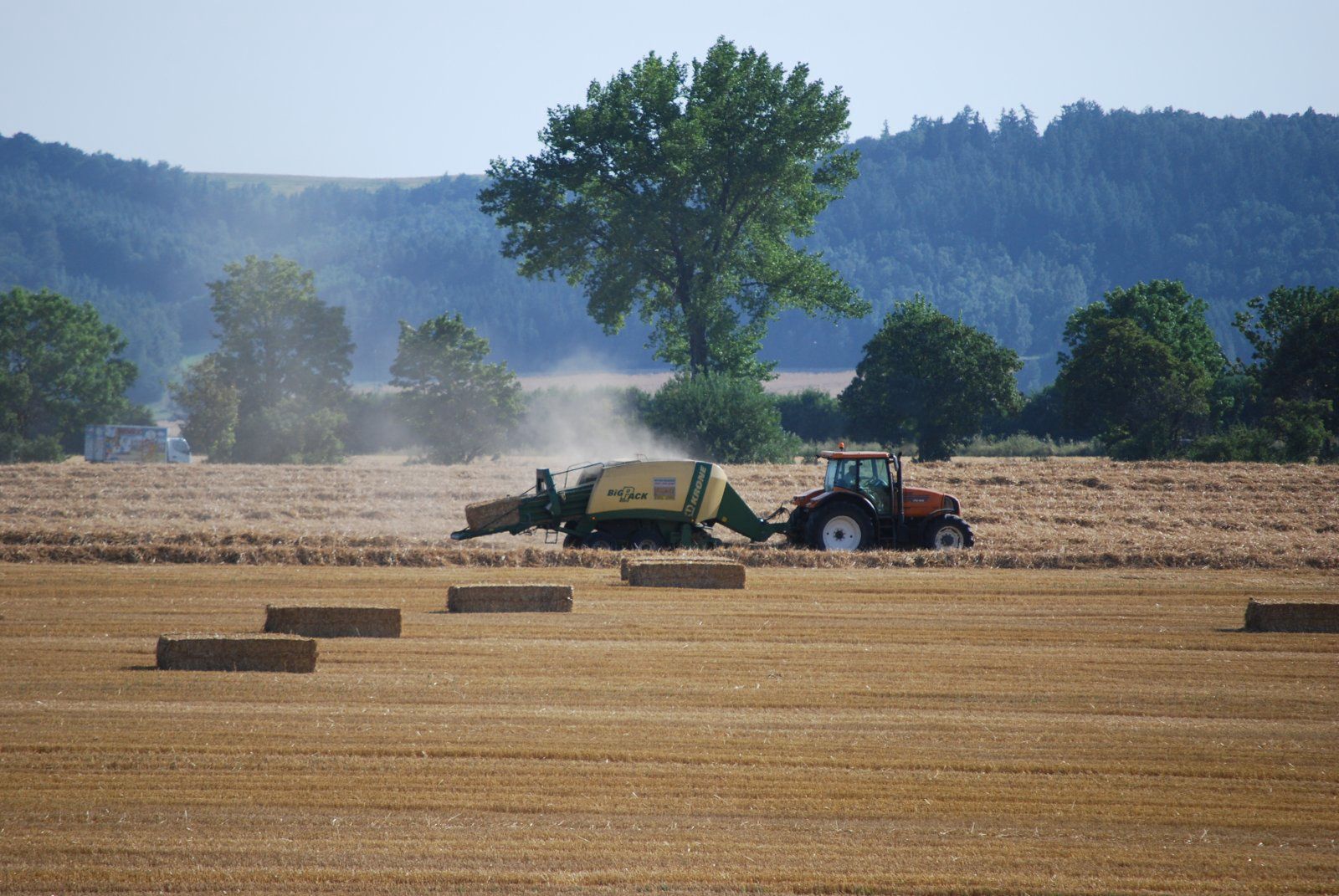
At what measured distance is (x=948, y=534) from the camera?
72.1 ft

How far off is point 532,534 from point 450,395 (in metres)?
51.4

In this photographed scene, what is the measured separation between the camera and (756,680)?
38.2 feet

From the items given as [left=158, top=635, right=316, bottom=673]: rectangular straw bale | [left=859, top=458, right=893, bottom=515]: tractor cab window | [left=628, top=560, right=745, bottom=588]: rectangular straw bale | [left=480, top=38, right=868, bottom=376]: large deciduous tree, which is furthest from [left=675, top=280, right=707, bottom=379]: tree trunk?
[left=158, top=635, right=316, bottom=673]: rectangular straw bale

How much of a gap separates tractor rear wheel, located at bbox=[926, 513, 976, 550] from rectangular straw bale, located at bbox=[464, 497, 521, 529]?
6.94 meters

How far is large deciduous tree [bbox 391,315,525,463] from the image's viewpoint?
74.2m

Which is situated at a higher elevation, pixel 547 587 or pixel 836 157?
pixel 836 157

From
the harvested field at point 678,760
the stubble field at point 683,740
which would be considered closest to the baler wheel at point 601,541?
the stubble field at point 683,740

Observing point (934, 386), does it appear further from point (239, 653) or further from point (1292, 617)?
point (239, 653)

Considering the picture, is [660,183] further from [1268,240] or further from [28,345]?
[1268,240]

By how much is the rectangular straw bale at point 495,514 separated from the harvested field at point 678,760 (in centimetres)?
688

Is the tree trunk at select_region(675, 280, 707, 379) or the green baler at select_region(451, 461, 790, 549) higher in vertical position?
the tree trunk at select_region(675, 280, 707, 379)

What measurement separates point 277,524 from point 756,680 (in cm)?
1590

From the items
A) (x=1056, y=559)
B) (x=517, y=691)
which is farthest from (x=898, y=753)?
(x=1056, y=559)

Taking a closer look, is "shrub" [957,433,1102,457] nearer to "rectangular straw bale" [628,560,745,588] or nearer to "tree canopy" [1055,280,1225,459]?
"tree canopy" [1055,280,1225,459]
